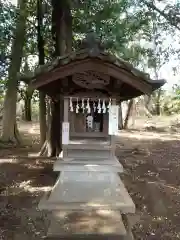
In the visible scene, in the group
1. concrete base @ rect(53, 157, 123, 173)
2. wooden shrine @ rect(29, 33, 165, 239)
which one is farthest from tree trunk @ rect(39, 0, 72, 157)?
concrete base @ rect(53, 157, 123, 173)

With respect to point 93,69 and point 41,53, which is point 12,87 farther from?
point 93,69

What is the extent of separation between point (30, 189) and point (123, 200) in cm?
244

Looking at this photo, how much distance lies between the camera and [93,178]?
20.4ft

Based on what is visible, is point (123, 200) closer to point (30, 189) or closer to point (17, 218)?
point (17, 218)

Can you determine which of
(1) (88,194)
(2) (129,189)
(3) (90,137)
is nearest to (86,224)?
(1) (88,194)

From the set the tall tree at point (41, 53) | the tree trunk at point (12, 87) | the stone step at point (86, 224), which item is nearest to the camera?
the stone step at point (86, 224)

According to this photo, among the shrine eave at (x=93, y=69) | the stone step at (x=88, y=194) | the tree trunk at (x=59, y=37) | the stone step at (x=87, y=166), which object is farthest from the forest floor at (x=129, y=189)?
the shrine eave at (x=93, y=69)

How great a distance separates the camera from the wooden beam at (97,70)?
5.58m

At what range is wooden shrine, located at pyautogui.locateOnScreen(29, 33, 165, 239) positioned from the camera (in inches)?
207

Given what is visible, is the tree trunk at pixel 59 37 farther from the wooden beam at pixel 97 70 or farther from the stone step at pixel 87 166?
the wooden beam at pixel 97 70

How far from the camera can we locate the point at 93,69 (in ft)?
18.5

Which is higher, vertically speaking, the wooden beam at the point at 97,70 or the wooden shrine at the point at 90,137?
the wooden beam at the point at 97,70

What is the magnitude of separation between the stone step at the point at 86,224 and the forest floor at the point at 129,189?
0.23 metres

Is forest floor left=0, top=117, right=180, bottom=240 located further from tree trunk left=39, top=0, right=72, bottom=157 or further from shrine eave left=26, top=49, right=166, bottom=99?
shrine eave left=26, top=49, right=166, bottom=99
